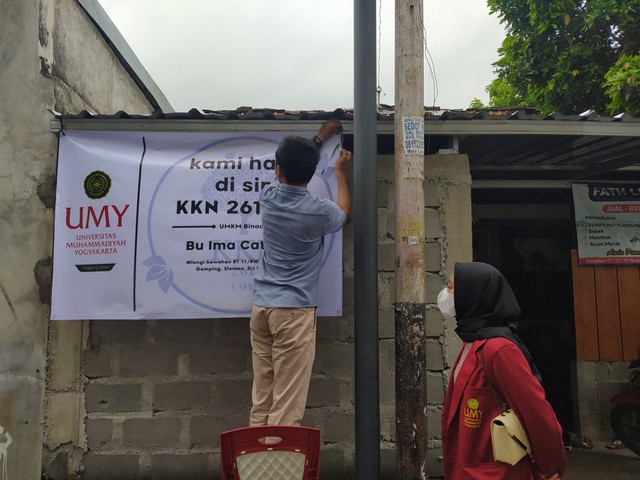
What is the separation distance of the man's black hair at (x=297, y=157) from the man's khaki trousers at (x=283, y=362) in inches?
33.3

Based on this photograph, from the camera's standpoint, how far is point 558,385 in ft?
21.7

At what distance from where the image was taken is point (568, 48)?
10148mm

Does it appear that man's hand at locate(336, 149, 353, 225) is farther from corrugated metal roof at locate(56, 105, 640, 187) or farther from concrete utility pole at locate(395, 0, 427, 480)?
concrete utility pole at locate(395, 0, 427, 480)

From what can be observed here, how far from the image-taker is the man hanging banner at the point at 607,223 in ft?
18.6

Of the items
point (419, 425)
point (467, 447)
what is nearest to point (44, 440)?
point (419, 425)

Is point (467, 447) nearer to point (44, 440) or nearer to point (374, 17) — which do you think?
point (374, 17)

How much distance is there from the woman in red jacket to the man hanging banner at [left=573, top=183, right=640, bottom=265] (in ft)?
12.5

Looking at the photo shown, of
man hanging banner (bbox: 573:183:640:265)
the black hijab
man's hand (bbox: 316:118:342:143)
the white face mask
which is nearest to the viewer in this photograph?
the black hijab

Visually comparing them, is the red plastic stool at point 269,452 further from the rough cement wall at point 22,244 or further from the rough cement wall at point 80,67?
the rough cement wall at point 80,67

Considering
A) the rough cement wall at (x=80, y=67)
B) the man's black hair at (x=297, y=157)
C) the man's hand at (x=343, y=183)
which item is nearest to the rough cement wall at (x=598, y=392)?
the man's hand at (x=343, y=183)

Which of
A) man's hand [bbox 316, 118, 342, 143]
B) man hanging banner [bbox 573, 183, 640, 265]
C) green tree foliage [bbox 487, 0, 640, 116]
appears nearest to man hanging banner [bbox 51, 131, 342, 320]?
man's hand [bbox 316, 118, 342, 143]

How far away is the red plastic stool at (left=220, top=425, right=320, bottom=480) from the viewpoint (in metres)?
2.51

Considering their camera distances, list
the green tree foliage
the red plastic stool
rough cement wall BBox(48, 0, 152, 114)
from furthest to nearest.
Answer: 1. the green tree foliage
2. rough cement wall BBox(48, 0, 152, 114)
3. the red plastic stool

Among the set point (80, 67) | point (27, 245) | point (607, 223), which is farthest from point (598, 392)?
point (80, 67)
